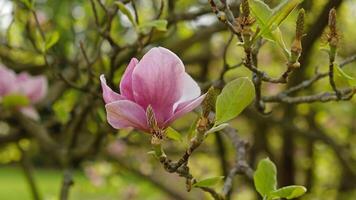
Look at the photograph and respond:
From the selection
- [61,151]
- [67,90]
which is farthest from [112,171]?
[61,151]

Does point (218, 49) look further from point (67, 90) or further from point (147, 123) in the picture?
point (147, 123)

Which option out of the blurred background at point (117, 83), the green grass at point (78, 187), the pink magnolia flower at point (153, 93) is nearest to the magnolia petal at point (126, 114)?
the pink magnolia flower at point (153, 93)

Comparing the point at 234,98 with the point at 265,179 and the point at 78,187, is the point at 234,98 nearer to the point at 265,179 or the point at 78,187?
the point at 265,179

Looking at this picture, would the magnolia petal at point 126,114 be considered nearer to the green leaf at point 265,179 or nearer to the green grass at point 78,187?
the green leaf at point 265,179

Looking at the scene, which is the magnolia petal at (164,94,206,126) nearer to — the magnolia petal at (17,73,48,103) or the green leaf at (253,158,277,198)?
the green leaf at (253,158,277,198)

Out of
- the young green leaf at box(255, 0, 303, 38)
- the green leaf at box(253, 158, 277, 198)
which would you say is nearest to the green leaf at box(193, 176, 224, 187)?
the green leaf at box(253, 158, 277, 198)

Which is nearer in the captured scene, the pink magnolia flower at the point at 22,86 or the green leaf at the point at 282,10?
the green leaf at the point at 282,10

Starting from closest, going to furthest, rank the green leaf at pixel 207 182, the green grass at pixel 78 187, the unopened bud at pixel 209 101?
the unopened bud at pixel 209 101 → the green leaf at pixel 207 182 → the green grass at pixel 78 187

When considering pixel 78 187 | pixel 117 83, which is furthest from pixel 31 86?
pixel 78 187
